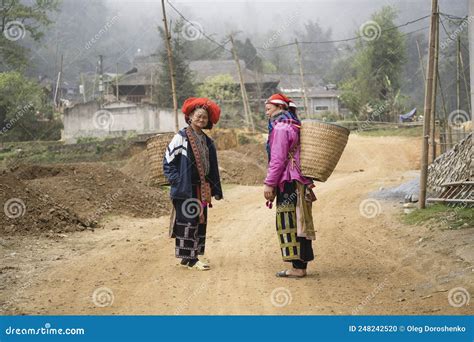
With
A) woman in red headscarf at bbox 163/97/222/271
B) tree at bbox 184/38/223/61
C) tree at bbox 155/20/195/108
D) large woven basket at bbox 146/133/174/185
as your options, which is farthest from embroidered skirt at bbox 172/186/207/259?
tree at bbox 184/38/223/61

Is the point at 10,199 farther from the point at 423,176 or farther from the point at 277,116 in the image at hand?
the point at 423,176

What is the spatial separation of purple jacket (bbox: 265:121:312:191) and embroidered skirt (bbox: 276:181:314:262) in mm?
114

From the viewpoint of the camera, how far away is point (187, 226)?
24.3 ft

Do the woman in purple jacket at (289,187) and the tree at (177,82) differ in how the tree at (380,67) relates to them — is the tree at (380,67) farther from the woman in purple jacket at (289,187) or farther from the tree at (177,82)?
the woman in purple jacket at (289,187)

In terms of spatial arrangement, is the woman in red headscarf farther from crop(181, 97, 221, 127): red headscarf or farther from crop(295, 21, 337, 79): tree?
crop(295, 21, 337, 79): tree

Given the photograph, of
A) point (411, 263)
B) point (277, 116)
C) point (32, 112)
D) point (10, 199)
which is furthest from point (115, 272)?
point (32, 112)

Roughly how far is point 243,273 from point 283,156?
1.25 metres

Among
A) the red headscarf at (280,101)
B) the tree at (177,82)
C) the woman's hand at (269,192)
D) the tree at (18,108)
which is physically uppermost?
the tree at (177,82)

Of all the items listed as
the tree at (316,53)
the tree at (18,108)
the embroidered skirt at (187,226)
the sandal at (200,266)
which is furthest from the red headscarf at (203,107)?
the tree at (316,53)

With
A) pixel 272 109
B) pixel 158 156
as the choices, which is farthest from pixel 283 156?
pixel 158 156

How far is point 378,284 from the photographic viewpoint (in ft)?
21.5

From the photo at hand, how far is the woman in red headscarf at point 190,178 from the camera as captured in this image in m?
7.35

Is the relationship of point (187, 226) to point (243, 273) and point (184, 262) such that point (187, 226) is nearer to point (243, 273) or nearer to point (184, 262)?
point (184, 262)

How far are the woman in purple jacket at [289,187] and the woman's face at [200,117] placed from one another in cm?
78
